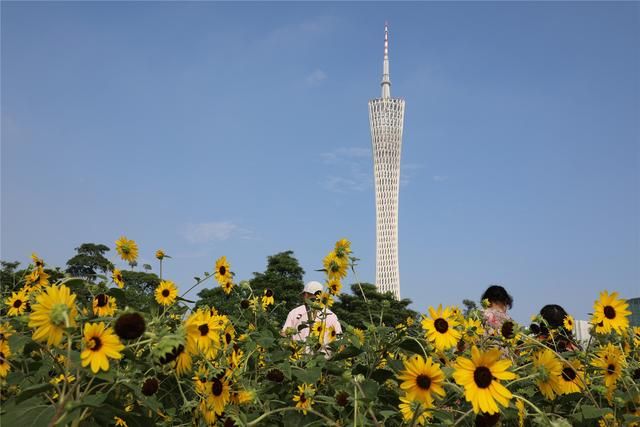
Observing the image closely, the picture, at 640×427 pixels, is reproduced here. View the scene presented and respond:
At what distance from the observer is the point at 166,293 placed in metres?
2.77

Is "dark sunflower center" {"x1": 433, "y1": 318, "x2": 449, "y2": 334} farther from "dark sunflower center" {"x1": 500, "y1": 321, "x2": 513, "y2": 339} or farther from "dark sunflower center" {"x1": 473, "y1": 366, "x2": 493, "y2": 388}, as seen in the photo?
"dark sunflower center" {"x1": 500, "y1": 321, "x2": 513, "y2": 339}

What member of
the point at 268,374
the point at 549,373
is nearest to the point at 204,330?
the point at 268,374

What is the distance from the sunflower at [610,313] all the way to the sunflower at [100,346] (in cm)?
188

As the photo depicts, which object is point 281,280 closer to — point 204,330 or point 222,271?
point 222,271

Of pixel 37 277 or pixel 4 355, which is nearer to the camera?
→ pixel 4 355

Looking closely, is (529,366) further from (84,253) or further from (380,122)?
(380,122)

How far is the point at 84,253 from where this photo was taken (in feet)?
136

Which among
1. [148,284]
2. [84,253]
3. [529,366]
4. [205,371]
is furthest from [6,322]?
[84,253]

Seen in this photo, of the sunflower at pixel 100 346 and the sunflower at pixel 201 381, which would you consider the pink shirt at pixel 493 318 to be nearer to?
the sunflower at pixel 201 381

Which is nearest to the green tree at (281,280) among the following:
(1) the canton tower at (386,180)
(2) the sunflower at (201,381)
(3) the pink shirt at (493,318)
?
(1) the canton tower at (386,180)

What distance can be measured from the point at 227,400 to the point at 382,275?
48.3m

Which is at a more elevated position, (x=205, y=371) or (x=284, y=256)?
(x=284, y=256)

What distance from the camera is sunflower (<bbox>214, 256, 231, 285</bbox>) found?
136 inches

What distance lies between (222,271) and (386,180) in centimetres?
4613
